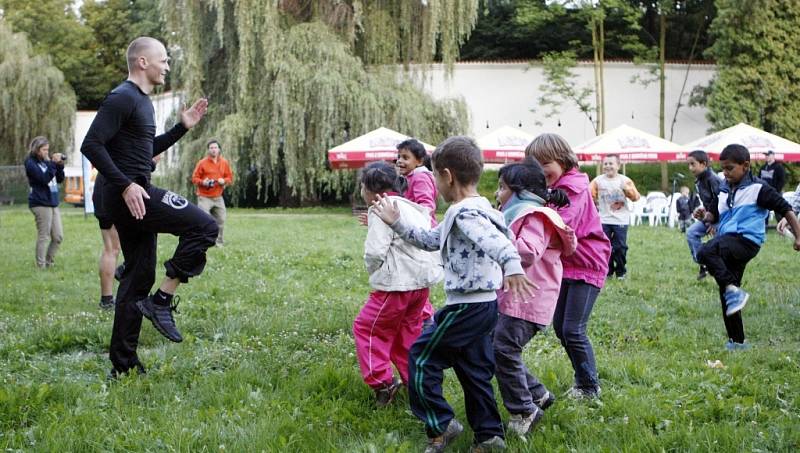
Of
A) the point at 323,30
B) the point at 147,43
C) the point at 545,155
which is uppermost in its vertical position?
the point at 323,30

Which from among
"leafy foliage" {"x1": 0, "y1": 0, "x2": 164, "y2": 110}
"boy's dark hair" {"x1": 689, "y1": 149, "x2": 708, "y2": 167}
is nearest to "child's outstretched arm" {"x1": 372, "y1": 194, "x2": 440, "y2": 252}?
"boy's dark hair" {"x1": 689, "y1": 149, "x2": 708, "y2": 167}

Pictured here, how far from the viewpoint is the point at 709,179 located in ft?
29.1

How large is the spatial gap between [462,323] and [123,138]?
8.74 feet

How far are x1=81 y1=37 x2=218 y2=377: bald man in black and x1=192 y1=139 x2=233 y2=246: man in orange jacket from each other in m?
9.47

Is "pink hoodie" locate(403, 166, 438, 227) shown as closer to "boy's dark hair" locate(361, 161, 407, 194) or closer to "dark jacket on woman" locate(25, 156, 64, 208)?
"boy's dark hair" locate(361, 161, 407, 194)

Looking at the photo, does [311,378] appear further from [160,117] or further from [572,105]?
[572,105]

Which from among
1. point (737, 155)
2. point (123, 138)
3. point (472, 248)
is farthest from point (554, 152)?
point (123, 138)

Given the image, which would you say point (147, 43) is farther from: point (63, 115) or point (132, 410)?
point (63, 115)

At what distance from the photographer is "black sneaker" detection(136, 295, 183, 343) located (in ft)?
18.0

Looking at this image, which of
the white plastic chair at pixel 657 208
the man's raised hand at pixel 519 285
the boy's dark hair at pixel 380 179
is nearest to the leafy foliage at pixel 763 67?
the white plastic chair at pixel 657 208

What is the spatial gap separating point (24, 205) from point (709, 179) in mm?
32712

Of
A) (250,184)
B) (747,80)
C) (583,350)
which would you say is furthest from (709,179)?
(747,80)

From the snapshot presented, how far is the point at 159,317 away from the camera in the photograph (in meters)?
5.53

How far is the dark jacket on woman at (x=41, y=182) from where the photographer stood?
11828 mm
